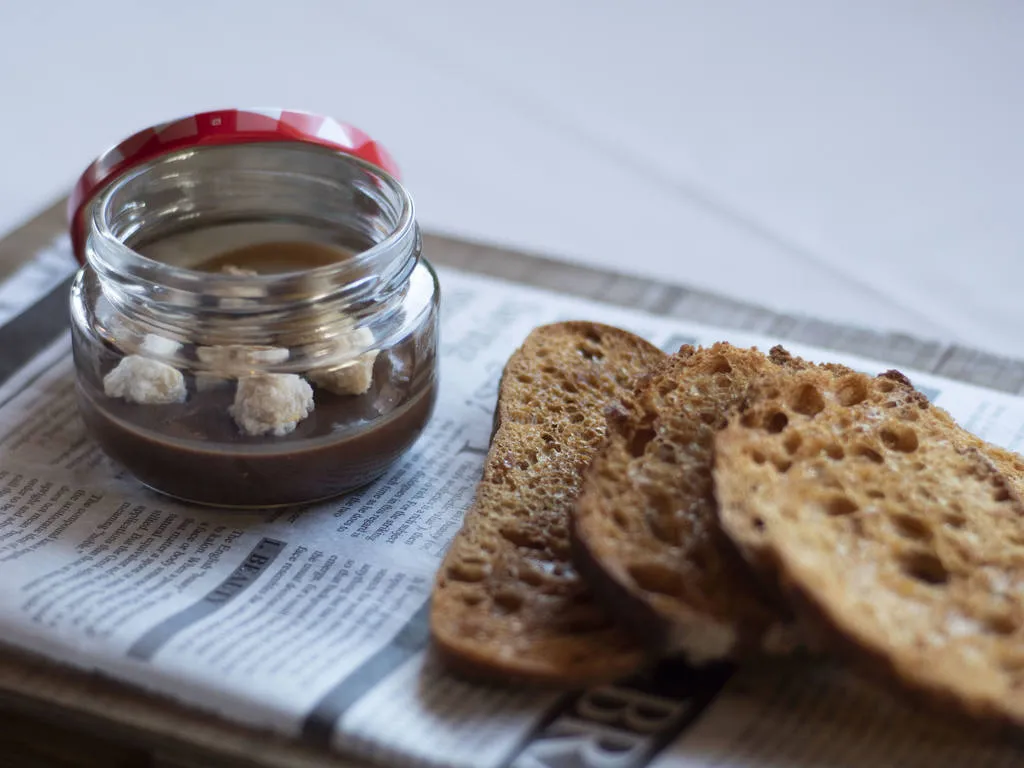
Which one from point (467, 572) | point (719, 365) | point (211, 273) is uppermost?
point (719, 365)

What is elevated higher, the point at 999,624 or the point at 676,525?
the point at 999,624

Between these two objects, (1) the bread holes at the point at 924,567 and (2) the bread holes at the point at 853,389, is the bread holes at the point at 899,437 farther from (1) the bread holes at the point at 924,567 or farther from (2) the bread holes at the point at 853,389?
(1) the bread holes at the point at 924,567

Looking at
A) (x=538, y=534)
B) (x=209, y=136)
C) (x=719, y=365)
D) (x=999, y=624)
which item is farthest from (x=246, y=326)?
(x=999, y=624)

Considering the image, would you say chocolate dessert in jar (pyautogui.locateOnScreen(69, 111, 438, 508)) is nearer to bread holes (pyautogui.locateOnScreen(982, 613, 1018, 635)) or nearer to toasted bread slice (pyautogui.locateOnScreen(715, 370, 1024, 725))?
toasted bread slice (pyautogui.locateOnScreen(715, 370, 1024, 725))

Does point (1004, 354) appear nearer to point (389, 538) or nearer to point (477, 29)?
point (389, 538)

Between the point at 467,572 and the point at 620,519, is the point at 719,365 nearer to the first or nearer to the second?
the point at 620,519

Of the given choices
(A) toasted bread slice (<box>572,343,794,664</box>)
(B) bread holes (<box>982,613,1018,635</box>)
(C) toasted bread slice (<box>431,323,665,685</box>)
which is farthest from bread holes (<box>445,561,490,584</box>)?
(B) bread holes (<box>982,613,1018,635</box>)

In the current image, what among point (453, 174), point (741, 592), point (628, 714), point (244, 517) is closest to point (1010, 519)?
point (741, 592)
